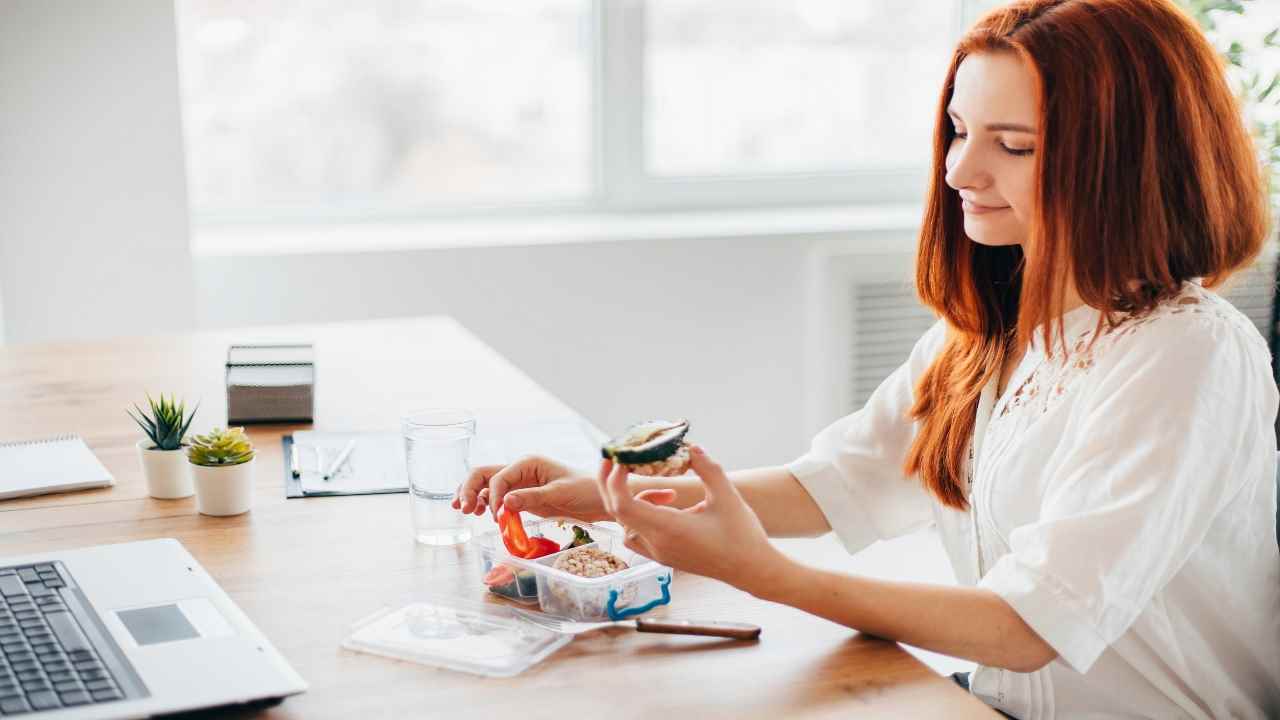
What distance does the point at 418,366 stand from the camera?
2.18m

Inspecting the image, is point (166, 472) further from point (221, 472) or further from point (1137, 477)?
point (1137, 477)

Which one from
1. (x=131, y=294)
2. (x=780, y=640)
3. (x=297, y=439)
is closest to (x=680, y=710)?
(x=780, y=640)

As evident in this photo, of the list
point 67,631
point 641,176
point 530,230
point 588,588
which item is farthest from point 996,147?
point 641,176

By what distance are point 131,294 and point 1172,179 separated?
7.49 ft

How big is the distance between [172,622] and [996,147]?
2.82 feet

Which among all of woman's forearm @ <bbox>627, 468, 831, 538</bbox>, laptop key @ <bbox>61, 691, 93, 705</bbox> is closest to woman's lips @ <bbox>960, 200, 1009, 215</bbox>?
woman's forearm @ <bbox>627, 468, 831, 538</bbox>

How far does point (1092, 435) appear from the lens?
1.19 m

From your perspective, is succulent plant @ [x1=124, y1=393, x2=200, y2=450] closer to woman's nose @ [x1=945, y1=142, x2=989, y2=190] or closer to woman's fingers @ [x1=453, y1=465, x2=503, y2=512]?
woman's fingers @ [x1=453, y1=465, x2=503, y2=512]

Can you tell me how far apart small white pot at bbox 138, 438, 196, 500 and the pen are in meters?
0.16

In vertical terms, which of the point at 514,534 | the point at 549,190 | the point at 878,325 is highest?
the point at 549,190

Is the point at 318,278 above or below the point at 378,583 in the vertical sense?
above

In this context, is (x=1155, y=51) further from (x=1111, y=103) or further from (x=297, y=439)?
(x=297, y=439)

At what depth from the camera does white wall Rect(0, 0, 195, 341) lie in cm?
277

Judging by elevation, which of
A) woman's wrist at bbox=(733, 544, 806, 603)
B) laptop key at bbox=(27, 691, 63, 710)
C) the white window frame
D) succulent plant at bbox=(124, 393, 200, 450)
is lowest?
laptop key at bbox=(27, 691, 63, 710)
